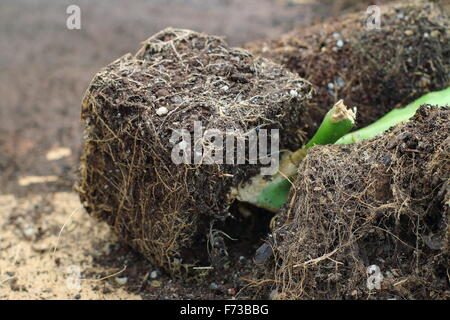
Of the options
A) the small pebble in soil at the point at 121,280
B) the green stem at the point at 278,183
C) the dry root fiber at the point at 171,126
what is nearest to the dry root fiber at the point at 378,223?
the green stem at the point at 278,183

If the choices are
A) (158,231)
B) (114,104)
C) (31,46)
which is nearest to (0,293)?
(158,231)

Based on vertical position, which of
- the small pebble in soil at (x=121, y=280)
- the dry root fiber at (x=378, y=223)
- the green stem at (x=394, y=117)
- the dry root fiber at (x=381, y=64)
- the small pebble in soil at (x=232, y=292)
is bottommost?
the small pebble in soil at (x=121, y=280)

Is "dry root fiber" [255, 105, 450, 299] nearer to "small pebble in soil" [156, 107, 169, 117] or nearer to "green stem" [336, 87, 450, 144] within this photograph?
"green stem" [336, 87, 450, 144]

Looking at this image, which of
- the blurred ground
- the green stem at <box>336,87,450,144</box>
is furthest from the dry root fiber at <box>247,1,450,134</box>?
the blurred ground

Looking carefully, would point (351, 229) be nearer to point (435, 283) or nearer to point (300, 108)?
point (435, 283)

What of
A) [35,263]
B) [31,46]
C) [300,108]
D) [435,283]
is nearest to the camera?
[435,283]

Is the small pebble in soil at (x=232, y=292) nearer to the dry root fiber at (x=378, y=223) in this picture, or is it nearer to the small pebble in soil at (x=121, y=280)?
the dry root fiber at (x=378, y=223)

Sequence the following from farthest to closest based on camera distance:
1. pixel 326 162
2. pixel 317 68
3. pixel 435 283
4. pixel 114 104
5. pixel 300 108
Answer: pixel 317 68
pixel 300 108
pixel 114 104
pixel 326 162
pixel 435 283
